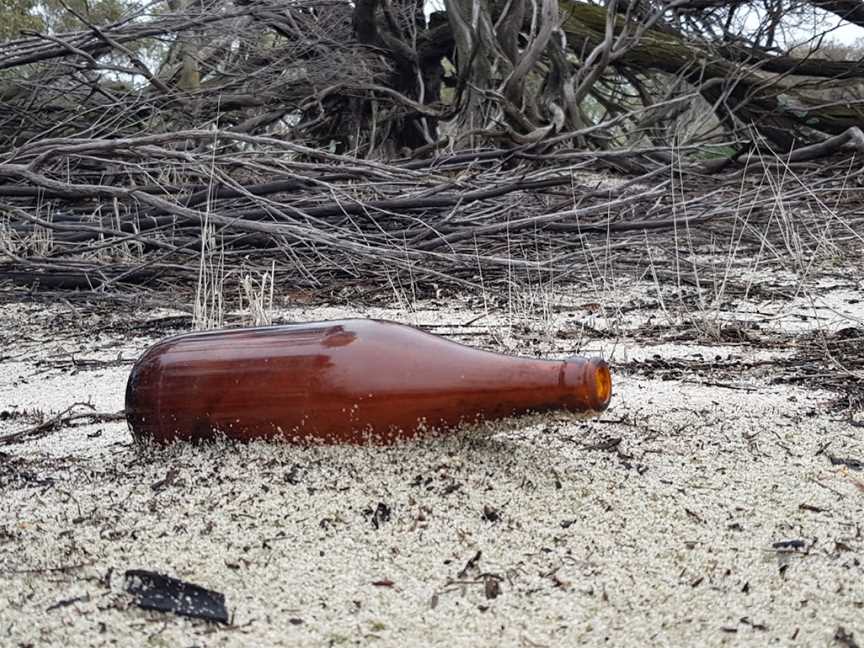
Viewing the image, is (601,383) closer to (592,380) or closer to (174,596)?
(592,380)

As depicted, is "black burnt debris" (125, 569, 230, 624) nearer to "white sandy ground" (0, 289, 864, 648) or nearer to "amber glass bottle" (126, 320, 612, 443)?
"white sandy ground" (0, 289, 864, 648)

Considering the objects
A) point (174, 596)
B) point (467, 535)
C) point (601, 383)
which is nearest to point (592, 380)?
point (601, 383)

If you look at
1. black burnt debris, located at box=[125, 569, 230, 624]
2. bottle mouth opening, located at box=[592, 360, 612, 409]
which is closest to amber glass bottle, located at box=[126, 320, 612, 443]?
bottle mouth opening, located at box=[592, 360, 612, 409]

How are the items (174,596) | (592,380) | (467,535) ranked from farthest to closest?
1. (592,380)
2. (467,535)
3. (174,596)

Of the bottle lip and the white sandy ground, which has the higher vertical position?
the bottle lip

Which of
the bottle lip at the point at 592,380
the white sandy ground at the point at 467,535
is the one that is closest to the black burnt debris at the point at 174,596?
the white sandy ground at the point at 467,535

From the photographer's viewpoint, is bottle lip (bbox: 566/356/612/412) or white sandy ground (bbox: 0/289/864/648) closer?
white sandy ground (bbox: 0/289/864/648)

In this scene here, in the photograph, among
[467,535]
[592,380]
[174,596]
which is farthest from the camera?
[592,380]
